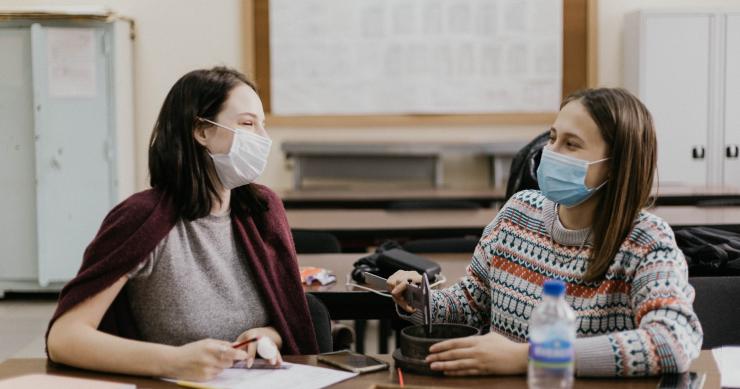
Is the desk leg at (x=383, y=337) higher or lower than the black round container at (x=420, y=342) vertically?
lower

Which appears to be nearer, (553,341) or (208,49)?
(553,341)

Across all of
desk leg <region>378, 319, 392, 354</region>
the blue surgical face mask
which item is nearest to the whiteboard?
desk leg <region>378, 319, 392, 354</region>

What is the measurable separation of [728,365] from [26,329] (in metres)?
4.25

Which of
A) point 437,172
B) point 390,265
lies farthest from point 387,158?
point 390,265

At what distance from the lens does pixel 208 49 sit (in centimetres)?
626

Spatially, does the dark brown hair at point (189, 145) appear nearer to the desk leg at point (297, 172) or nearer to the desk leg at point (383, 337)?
the desk leg at point (383, 337)

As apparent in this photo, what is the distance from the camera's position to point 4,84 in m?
5.50

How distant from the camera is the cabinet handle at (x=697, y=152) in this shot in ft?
19.3

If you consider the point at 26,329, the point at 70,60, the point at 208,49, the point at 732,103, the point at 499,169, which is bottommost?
the point at 26,329

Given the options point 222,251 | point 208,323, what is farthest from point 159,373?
point 222,251

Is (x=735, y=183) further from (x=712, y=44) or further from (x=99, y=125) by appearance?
(x=99, y=125)

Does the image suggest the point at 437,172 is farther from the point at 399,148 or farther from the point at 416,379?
the point at 416,379

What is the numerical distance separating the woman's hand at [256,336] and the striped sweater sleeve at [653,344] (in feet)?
1.83

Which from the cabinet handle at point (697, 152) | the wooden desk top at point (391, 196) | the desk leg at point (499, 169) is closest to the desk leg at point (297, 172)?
the wooden desk top at point (391, 196)
